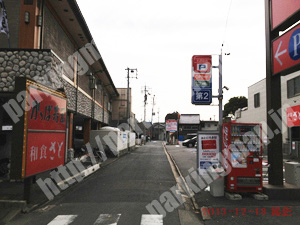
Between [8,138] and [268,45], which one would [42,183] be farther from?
[268,45]

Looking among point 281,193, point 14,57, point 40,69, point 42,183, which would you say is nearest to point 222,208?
point 281,193

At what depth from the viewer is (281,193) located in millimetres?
8047

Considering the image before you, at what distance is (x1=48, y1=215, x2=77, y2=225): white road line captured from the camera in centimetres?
617

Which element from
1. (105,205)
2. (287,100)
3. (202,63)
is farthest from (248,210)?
(287,100)

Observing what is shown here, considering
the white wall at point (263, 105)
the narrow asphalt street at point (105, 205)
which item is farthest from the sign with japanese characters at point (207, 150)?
the white wall at point (263, 105)

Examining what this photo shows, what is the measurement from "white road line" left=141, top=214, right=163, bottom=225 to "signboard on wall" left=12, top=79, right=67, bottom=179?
10.7ft

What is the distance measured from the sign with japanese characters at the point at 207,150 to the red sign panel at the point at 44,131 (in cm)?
502

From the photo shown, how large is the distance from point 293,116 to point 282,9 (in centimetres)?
1910

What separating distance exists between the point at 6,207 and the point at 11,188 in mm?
2579

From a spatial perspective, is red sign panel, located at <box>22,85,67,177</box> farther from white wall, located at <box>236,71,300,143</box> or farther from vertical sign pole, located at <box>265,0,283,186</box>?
white wall, located at <box>236,71,300,143</box>

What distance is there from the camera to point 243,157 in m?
8.38

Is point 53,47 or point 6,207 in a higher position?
point 53,47

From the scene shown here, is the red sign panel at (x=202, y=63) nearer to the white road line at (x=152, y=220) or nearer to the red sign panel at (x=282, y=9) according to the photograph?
the red sign panel at (x=282, y=9)

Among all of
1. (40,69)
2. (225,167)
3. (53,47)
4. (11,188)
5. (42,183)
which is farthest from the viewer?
(53,47)
